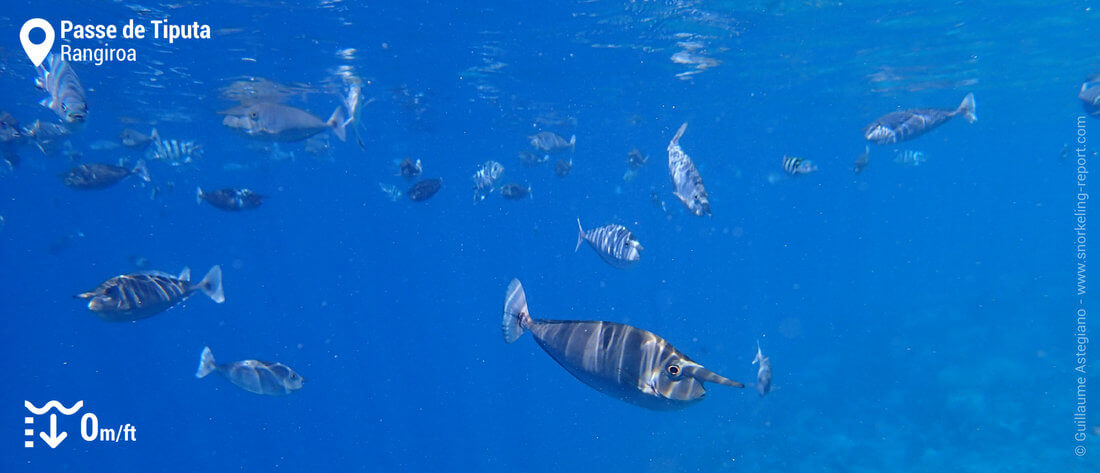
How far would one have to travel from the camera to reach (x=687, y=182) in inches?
218

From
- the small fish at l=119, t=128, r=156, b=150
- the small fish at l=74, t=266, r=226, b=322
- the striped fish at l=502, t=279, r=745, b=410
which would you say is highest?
the striped fish at l=502, t=279, r=745, b=410

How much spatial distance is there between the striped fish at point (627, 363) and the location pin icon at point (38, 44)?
675 inches

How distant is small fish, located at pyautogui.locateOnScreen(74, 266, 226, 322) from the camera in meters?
5.87

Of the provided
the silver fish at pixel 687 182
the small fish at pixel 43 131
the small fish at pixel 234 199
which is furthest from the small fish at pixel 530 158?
the small fish at pixel 43 131

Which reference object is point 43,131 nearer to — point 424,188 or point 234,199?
point 234,199

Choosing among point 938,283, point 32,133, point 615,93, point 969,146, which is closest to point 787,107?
point 615,93

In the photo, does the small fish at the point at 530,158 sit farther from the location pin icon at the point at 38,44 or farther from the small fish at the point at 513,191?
the location pin icon at the point at 38,44

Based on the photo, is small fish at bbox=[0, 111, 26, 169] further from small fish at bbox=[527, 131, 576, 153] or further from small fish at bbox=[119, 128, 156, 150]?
small fish at bbox=[527, 131, 576, 153]

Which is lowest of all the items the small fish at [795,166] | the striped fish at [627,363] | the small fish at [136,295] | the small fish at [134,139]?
the small fish at [134,139]

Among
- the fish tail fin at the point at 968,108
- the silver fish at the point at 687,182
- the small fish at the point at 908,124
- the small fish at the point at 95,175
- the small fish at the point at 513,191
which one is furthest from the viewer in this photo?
the small fish at the point at 513,191

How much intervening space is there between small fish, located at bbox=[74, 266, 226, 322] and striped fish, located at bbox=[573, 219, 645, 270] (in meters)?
4.11

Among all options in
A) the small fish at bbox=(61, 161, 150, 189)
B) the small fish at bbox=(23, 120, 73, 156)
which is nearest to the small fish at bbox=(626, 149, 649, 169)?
the small fish at bbox=(61, 161, 150, 189)

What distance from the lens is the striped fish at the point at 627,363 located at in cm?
294

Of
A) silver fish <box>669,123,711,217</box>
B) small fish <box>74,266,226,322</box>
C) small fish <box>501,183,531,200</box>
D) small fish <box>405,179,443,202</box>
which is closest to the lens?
silver fish <box>669,123,711,217</box>
